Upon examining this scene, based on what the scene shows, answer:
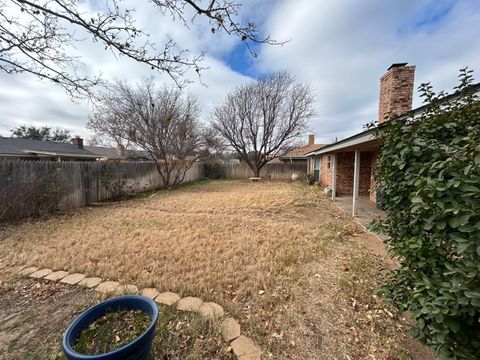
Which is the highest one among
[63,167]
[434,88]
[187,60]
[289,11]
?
[289,11]

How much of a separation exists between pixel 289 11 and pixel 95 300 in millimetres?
4544

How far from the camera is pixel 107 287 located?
258 centimetres

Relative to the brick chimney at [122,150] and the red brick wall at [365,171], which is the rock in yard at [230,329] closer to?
the red brick wall at [365,171]

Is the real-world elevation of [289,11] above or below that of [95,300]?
above

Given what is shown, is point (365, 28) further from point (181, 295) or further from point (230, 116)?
point (230, 116)

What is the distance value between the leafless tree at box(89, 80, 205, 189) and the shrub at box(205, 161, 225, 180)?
786cm

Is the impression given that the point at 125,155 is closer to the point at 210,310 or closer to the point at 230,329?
the point at 210,310

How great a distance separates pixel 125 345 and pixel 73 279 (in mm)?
2154

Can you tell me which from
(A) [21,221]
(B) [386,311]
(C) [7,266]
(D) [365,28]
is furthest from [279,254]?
(A) [21,221]

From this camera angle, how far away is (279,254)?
3.40 m

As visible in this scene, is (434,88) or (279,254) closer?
(434,88)

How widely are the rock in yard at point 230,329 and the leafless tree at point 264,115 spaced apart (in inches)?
640

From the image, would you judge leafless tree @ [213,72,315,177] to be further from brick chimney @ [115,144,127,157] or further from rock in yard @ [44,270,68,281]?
rock in yard @ [44,270,68,281]

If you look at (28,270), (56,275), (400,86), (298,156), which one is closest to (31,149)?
(28,270)
